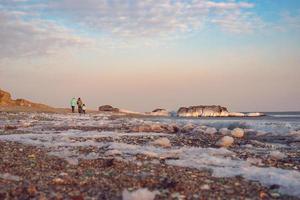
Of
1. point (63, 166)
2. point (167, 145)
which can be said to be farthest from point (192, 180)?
point (167, 145)

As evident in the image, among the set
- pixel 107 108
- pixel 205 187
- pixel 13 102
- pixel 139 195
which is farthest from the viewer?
pixel 107 108

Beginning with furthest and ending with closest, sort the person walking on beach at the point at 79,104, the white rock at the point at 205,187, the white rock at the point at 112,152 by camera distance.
→ 1. the person walking on beach at the point at 79,104
2. the white rock at the point at 112,152
3. the white rock at the point at 205,187

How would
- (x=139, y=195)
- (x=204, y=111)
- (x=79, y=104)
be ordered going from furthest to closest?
(x=204, y=111) → (x=79, y=104) → (x=139, y=195)

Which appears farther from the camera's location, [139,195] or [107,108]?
[107,108]

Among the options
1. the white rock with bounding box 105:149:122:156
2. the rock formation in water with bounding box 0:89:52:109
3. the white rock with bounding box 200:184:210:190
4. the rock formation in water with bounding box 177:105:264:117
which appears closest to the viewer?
the white rock with bounding box 200:184:210:190

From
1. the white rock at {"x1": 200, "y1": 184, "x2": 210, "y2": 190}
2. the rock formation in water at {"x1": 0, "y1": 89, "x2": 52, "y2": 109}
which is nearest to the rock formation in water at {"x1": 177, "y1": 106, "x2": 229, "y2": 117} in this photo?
the rock formation in water at {"x1": 0, "y1": 89, "x2": 52, "y2": 109}

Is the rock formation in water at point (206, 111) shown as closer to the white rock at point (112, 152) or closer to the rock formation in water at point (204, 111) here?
the rock formation in water at point (204, 111)

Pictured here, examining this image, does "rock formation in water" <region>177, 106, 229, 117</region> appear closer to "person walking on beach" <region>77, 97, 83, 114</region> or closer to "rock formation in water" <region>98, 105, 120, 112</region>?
"rock formation in water" <region>98, 105, 120, 112</region>

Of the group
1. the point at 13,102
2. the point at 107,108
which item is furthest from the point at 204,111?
the point at 13,102

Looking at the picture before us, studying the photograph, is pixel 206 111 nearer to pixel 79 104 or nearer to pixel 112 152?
pixel 79 104

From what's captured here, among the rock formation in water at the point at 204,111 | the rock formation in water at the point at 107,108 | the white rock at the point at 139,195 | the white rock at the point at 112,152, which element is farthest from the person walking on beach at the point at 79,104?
the white rock at the point at 139,195

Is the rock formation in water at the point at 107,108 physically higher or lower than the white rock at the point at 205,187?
higher

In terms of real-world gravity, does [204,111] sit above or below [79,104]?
below

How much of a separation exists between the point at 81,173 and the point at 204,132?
37.1ft
